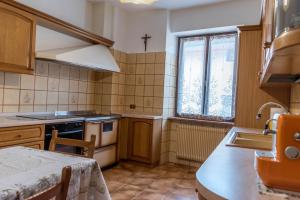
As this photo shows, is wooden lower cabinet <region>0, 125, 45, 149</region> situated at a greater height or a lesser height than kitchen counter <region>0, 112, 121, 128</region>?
lesser

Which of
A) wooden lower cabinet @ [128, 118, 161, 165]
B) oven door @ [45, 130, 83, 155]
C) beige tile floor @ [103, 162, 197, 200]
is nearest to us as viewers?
oven door @ [45, 130, 83, 155]

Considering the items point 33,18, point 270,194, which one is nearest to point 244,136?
point 270,194

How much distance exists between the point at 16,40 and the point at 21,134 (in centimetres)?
97

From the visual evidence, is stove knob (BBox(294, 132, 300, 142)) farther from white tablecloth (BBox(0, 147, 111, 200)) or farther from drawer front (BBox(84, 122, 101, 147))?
drawer front (BBox(84, 122, 101, 147))

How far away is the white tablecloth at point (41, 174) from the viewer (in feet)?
3.44

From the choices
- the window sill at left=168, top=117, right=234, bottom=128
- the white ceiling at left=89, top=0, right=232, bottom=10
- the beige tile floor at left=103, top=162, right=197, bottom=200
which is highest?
the white ceiling at left=89, top=0, right=232, bottom=10

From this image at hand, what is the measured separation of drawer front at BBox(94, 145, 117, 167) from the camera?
3.42 meters

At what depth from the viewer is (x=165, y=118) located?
Answer: 4098 mm

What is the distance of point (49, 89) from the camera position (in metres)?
3.31

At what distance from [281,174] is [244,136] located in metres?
1.56

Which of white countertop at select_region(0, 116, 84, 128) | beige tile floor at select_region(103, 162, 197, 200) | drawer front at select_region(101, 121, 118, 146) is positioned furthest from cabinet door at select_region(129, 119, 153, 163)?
white countertop at select_region(0, 116, 84, 128)

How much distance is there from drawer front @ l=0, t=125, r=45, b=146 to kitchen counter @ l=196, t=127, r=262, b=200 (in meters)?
1.89

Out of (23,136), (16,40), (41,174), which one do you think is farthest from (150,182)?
(16,40)

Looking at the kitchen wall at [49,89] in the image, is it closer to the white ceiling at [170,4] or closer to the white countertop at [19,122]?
the white countertop at [19,122]
